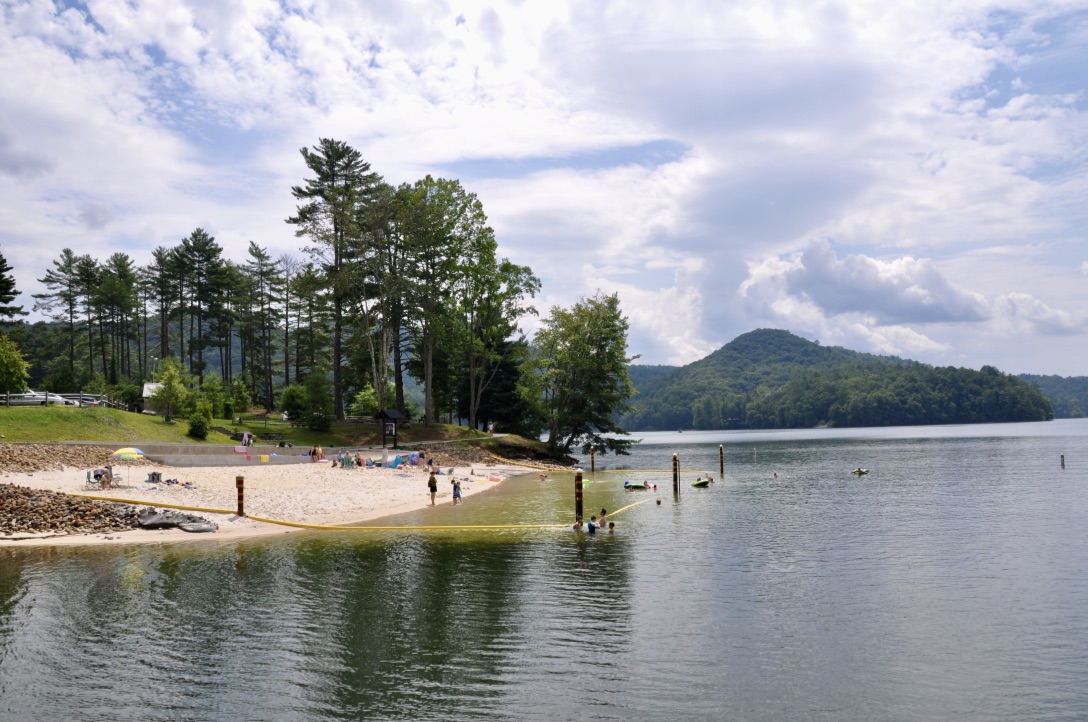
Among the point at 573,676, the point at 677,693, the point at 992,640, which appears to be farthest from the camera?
the point at 992,640

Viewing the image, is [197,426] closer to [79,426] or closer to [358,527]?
[79,426]

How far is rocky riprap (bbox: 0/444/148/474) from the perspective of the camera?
128 ft

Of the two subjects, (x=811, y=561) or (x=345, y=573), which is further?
(x=811, y=561)

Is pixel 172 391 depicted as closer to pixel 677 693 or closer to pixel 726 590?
pixel 726 590

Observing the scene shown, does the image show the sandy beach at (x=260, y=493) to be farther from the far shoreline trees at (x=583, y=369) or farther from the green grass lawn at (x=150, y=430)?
the far shoreline trees at (x=583, y=369)

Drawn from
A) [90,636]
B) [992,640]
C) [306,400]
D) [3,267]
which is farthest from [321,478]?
[992,640]

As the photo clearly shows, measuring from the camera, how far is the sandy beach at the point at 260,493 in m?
32.8

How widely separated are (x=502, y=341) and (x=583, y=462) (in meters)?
20.3

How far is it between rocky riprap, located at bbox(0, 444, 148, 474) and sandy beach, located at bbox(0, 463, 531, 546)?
2.73 feet

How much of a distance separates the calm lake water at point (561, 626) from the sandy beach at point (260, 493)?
222cm

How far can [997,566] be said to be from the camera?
1064 inches

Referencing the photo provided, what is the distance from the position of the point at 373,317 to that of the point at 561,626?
5580 cm

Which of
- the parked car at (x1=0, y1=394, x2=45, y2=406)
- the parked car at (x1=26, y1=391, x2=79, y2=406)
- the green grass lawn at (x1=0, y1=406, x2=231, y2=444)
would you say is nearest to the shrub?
the green grass lawn at (x1=0, y1=406, x2=231, y2=444)

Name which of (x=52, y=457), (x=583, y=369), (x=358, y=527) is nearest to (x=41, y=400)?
(x=52, y=457)
